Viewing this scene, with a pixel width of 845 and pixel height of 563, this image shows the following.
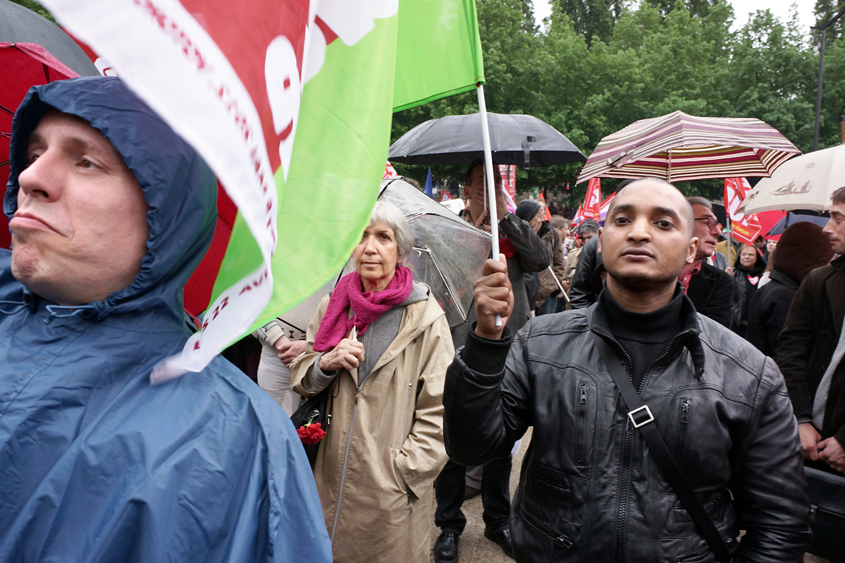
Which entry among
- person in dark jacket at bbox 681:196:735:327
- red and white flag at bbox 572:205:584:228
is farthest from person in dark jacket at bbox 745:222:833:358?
red and white flag at bbox 572:205:584:228

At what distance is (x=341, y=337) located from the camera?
8.82ft

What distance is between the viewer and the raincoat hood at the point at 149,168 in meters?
1.08

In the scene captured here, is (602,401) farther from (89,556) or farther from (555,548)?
(89,556)

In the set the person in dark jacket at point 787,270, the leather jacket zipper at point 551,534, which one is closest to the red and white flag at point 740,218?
the person in dark jacket at point 787,270

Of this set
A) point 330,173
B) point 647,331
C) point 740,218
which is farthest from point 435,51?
point 740,218

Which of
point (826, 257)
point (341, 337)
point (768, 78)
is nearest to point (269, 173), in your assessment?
point (341, 337)

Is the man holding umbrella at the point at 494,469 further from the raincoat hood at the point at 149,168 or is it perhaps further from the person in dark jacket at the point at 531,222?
the raincoat hood at the point at 149,168

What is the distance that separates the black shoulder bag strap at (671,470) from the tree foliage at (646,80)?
19403 mm

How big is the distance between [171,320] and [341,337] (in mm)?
1450

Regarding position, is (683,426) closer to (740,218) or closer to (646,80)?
(740,218)

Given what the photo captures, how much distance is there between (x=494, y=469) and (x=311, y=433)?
1703mm

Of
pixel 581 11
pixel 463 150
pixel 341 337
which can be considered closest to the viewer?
pixel 341 337

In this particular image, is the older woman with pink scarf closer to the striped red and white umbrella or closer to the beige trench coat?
the beige trench coat

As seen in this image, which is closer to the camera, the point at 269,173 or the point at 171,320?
the point at 269,173
